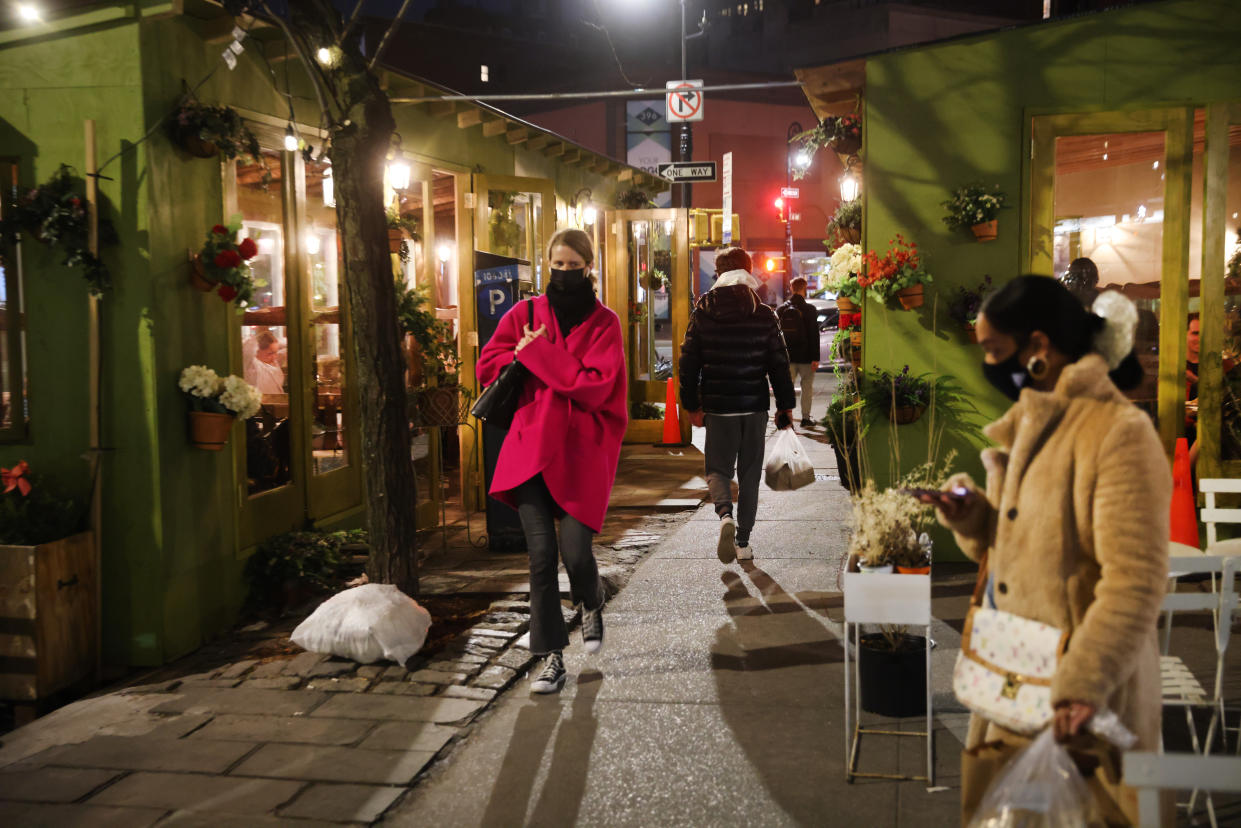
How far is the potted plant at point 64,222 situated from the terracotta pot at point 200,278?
0.43m

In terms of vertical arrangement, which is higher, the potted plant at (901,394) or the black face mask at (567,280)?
the black face mask at (567,280)

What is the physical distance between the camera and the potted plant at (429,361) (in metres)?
8.48

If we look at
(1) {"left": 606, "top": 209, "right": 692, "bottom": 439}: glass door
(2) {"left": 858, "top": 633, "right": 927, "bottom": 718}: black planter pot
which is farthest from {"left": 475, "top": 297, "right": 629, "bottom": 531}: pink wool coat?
(1) {"left": 606, "top": 209, "right": 692, "bottom": 439}: glass door

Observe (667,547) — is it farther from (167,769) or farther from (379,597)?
(167,769)

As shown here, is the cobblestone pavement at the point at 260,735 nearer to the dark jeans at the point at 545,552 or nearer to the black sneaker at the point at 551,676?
the black sneaker at the point at 551,676

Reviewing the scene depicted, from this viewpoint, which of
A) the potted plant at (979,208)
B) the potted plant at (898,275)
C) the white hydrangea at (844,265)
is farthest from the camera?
the white hydrangea at (844,265)

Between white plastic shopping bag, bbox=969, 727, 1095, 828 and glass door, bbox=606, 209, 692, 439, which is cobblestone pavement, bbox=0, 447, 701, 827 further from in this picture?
glass door, bbox=606, 209, 692, 439

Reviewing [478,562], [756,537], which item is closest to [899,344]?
[756,537]

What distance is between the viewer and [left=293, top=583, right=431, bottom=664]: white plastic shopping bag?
553cm

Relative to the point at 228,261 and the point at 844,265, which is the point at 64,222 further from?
the point at 844,265

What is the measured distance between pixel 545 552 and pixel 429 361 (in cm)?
427

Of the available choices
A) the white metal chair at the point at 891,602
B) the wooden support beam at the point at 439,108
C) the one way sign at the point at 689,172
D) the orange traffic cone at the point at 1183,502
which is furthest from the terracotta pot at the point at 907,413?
the one way sign at the point at 689,172

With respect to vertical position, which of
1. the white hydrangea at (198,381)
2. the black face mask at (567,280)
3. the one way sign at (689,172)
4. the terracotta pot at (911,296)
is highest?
the one way sign at (689,172)

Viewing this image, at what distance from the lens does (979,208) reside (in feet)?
23.4
